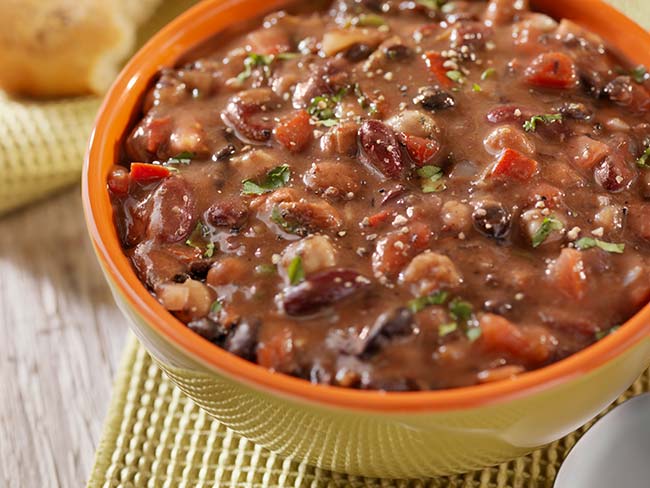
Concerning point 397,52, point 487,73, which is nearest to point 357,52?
point 397,52

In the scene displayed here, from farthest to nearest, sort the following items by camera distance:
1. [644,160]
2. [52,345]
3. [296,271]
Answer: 1. [52,345]
2. [644,160]
3. [296,271]

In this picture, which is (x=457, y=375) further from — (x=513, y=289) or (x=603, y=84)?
(x=603, y=84)

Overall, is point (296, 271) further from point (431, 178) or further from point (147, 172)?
point (147, 172)

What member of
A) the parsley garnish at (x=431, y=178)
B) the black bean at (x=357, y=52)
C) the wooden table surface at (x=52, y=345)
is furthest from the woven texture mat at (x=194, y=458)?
the black bean at (x=357, y=52)

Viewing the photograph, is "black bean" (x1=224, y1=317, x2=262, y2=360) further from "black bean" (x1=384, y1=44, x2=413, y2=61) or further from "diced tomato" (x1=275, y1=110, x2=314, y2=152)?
"black bean" (x1=384, y1=44, x2=413, y2=61)

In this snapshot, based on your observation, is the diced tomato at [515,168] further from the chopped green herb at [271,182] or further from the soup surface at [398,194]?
the chopped green herb at [271,182]

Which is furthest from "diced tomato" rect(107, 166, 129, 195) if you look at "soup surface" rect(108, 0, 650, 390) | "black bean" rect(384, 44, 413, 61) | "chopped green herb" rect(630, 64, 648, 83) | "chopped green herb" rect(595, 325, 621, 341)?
"chopped green herb" rect(630, 64, 648, 83)

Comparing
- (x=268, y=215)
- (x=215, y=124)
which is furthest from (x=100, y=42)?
(x=268, y=215)
